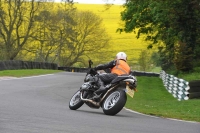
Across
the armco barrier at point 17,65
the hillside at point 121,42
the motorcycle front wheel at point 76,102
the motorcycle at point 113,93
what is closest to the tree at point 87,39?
the hillside at point 121,42

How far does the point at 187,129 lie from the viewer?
10.8m

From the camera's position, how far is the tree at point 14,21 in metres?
61.3

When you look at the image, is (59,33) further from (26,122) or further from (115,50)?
(26,122)

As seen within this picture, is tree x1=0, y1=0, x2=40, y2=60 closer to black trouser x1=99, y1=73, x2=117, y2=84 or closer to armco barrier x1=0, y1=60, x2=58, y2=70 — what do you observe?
armco barrier x1=0, y1=60, x2=58, y2=70

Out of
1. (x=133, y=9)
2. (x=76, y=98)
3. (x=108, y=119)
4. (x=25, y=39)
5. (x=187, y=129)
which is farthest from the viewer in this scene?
(x=25, y=39)

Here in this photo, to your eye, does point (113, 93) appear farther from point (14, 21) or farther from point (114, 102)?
point (14, 21)

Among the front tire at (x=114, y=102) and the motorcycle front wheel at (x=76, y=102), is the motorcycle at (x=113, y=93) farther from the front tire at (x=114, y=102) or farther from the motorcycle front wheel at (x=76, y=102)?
the motorcycle front wheel at (x=76, y=102)

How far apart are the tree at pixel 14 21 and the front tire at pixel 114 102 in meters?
48.8

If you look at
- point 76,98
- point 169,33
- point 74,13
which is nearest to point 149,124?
point 76,98

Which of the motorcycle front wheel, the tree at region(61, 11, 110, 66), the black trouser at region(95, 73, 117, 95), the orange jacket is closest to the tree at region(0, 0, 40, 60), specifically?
the tree at region(61, 11, 110, 66)

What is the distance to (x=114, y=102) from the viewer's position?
513 inches

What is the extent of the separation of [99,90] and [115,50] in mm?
67260

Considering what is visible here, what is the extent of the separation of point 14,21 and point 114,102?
50.9 meters

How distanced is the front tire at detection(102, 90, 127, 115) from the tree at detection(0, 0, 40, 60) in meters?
48.8
